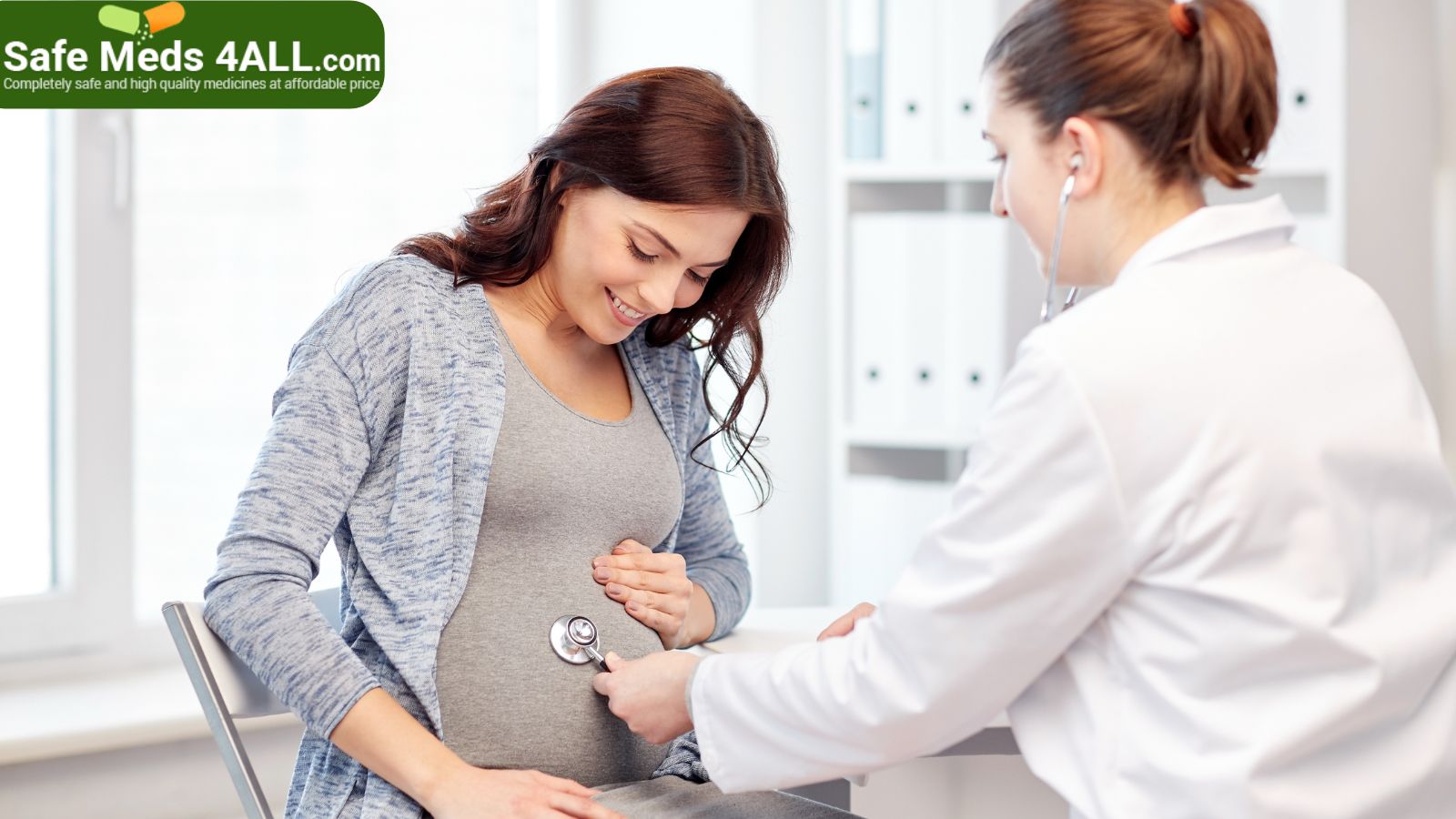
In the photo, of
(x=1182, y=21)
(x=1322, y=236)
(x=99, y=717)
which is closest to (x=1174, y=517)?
(x=1182, y=21)

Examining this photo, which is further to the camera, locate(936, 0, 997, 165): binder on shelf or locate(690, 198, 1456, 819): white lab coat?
locate(936, 0, 997, 165): binder on shelf

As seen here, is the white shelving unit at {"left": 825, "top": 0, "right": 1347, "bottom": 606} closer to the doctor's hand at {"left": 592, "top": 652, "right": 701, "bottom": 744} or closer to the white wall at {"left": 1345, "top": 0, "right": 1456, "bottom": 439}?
the white wall at {"left": 1345, "top": 0, "right": 1456, "bottom": 439}

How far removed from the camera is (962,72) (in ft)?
6.61

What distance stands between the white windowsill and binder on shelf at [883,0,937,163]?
1292mm

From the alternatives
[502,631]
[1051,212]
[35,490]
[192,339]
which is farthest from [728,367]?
[35,490]

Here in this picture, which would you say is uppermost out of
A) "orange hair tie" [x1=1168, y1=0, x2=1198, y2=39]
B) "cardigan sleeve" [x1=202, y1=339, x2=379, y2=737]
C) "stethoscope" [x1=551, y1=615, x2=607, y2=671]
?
"orange hair tie" [x1=1168, y1=0, x2=1198, y2=39]

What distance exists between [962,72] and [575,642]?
48.7 inches

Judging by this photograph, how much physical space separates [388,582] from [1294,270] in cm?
80

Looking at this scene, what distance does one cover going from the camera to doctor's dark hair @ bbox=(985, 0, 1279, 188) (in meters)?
0.90

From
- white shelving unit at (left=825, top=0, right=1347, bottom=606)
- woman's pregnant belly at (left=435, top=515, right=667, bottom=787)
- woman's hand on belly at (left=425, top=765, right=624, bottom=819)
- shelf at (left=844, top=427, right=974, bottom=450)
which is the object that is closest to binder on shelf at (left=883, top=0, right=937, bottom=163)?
white shelving unit at (left=825, top=0, right=1347, bottom=606)

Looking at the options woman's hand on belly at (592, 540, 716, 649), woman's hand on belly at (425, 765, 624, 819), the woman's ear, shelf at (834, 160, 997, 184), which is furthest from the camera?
shelf at (834, 160, 997, 184)

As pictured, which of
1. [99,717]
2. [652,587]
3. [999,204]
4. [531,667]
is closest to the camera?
[999,204]

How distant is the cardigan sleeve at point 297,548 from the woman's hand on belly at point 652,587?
260mm

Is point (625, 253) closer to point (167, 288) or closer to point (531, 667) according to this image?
point (531, 667)
